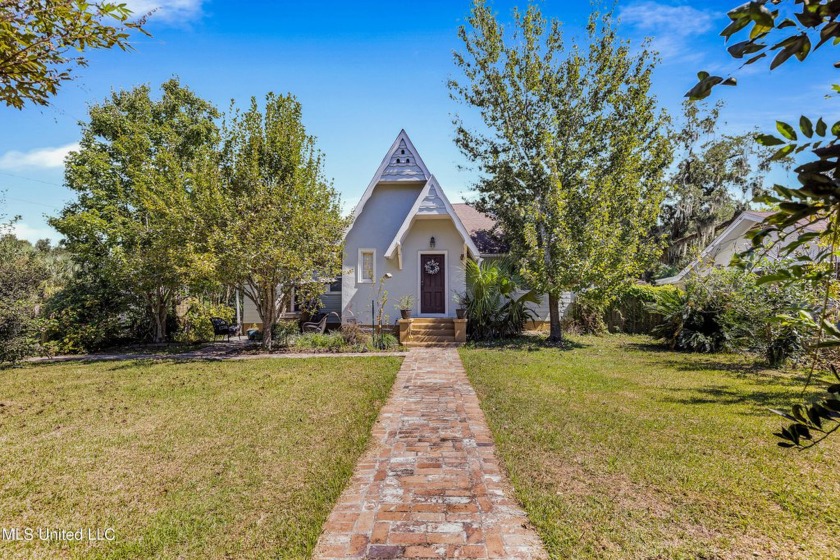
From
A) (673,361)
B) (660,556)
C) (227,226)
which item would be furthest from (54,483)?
(673,361)

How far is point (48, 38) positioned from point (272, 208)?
9.58 m

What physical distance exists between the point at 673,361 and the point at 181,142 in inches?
835

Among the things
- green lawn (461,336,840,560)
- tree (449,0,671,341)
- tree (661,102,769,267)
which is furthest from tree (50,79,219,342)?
tree (661,102,769,267)

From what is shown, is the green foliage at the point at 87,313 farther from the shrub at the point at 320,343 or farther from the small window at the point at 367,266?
the small window at the point at 367,266

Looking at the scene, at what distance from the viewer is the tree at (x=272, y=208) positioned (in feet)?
42.7

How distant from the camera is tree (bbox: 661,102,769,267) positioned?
84.0ft

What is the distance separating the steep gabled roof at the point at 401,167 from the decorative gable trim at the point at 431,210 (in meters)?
1.27

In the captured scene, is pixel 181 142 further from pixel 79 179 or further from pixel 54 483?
pixel 54 483

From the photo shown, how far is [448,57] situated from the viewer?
1694cm

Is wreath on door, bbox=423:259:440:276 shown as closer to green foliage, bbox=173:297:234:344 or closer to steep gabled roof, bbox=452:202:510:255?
steep gabled roof, bbox=452:202:510:255

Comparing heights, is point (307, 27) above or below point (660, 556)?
above

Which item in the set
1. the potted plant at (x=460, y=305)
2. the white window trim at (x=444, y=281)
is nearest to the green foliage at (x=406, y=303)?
the white window trim at (x=444, y=281)

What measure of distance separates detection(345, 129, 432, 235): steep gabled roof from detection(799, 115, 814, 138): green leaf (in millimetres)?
17002

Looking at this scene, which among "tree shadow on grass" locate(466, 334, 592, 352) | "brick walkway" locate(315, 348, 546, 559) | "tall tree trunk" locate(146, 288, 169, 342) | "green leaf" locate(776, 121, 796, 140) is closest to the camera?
"green leaf" locate(776, 121, 796, 140)
